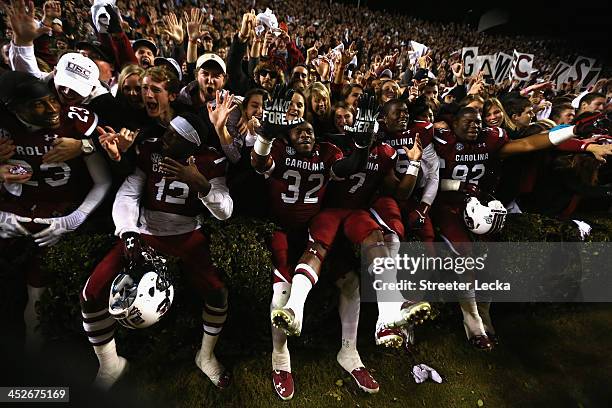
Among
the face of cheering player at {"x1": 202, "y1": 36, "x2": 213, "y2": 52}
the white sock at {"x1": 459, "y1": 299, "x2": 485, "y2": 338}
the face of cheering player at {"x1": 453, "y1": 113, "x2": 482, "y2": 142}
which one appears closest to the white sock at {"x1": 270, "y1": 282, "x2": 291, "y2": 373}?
the white sock at {"x1": 459, "y1": 299, "x2": 485, "y2": 338}

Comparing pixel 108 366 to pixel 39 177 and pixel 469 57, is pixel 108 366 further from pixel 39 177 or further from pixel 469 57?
pixel 469 57

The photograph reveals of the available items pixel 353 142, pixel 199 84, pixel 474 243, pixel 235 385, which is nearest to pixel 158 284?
pixel 235 385

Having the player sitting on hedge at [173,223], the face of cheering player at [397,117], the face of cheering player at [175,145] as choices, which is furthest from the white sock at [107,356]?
the face of cheering player at [397,117]

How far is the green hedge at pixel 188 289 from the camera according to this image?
7.57 feet

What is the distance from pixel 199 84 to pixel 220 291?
6.24 ft

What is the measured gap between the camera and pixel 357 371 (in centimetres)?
277

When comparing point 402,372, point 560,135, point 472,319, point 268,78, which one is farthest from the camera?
point 268,78

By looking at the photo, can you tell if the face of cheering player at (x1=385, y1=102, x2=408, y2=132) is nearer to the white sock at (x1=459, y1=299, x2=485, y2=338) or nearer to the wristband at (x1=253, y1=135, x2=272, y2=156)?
the wristband at (x1=253, y1=135, x2=272, y2=156)

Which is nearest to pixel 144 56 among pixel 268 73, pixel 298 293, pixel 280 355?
pixel 268 73

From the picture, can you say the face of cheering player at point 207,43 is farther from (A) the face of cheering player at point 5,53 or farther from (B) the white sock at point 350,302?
(B) the white sock at point 350,302

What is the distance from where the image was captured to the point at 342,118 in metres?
3.00

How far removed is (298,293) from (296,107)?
4.48ft

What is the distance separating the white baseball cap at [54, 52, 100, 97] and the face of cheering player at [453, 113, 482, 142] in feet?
10.1

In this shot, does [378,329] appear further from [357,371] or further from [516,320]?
[516,320]
